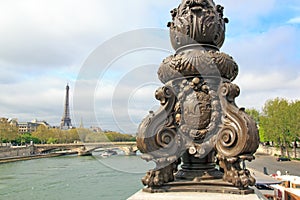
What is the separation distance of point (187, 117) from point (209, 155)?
1.93 feet

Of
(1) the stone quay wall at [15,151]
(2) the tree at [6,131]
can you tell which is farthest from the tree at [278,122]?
(2) the tree at [6,131]

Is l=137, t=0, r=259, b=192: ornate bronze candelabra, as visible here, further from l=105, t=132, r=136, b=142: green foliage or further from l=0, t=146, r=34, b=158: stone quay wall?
l=0, t=146, r=34, b=158: stone quay wall

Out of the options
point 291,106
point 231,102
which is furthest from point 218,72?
point 291,106

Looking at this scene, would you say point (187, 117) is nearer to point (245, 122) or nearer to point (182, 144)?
point (182, 144)

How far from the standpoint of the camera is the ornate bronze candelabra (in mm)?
3572

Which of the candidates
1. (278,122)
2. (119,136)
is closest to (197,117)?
(119,136)

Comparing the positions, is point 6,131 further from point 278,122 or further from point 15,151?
point 278,122

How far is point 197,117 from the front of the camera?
3.94 m

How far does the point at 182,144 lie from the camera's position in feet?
12.8

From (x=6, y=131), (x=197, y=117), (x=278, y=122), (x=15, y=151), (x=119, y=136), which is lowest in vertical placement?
(x=15, y=151)

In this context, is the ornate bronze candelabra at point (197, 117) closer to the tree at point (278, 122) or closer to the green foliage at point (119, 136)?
the green foliage at point (119, 136)

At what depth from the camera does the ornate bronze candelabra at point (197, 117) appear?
11.7 feet

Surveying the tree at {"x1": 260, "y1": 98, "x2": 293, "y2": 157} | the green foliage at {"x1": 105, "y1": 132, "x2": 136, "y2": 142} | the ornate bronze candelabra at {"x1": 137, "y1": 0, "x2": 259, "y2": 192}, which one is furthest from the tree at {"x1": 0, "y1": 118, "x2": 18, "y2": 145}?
the ornate bronze candelabra at {"x1": 137, "y1": 0, "x2": 259, "y2": 192}

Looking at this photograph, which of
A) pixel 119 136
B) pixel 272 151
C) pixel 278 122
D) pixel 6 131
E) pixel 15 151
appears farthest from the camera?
pixel 6 131
